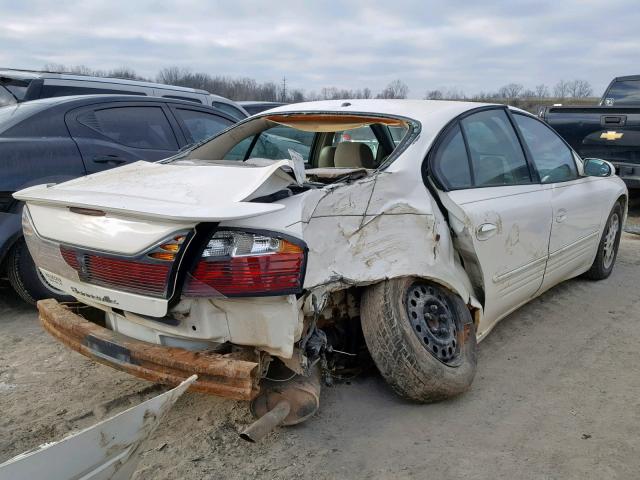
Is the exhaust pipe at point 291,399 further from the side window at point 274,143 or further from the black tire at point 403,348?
the side window at point 274,143

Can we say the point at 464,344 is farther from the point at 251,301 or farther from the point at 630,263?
the point at 630,263

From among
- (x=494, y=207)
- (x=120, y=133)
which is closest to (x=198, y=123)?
(x=120, y=133)

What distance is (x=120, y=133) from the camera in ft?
16.2

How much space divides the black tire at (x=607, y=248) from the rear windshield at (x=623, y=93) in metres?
6.50

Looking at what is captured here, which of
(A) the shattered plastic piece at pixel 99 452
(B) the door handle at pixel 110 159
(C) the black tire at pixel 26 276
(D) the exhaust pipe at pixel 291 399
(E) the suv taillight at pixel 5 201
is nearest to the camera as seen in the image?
(A) the shattered plastic piece at pixel 99 452

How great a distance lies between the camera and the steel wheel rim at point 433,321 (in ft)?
9.64

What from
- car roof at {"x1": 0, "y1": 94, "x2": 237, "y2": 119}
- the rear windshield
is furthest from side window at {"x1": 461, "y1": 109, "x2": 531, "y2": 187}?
the rear windshield

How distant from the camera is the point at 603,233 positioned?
5.04 m

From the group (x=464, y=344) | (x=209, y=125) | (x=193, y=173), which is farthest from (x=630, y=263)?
(x=193, y=173)

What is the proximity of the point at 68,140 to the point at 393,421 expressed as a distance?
3133 mm

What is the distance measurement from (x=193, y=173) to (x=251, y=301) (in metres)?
0.83

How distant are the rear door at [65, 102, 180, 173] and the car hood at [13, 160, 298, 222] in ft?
5.44

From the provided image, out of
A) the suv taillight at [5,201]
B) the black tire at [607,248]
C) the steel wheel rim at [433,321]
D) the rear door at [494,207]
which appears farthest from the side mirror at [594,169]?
the suv taillight at [5,201]

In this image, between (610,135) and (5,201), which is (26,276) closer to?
(5,201)
